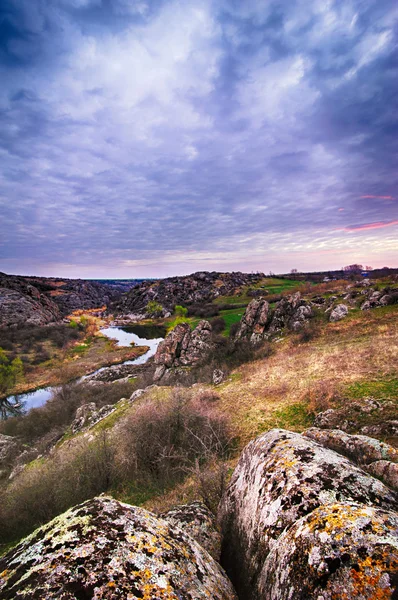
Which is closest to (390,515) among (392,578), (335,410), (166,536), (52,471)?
(392,578)

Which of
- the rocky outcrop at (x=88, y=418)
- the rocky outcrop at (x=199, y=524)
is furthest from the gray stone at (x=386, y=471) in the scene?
the rocky outcrop at (x=88, y=418)

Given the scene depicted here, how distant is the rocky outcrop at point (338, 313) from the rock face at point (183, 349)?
18.0 m

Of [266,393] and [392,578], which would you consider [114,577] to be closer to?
[392,578]

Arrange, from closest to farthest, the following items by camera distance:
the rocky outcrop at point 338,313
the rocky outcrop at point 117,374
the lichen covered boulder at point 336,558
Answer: the lichen covered boulder at point 336,558, the rocky outcrop at point 338,313, the rocky outcrop at point 117,374

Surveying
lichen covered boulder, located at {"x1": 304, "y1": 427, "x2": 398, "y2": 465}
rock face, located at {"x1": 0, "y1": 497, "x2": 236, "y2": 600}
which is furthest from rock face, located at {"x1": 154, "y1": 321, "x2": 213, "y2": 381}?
rock face, located at {"x1": 0, "y1": 497, "x2": 236, "y2": 600}

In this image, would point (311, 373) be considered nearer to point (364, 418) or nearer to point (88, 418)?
point (364, 418)

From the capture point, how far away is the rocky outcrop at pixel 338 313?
3594cm

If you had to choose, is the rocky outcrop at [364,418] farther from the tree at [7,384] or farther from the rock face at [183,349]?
the tree at [7,384]

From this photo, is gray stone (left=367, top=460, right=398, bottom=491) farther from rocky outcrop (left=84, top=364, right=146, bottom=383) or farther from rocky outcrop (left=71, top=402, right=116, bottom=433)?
rocky outcrop (left=84, top=364, right=146, bottom=383)

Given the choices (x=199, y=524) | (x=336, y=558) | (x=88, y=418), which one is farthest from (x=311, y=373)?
(x=88, y=418)

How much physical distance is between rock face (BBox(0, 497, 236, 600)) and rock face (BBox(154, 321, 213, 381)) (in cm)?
3581

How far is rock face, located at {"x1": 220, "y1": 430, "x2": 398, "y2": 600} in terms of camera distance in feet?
11.6

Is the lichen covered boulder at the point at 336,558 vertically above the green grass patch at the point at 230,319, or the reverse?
the lichen covered boulder at the point at 336,558

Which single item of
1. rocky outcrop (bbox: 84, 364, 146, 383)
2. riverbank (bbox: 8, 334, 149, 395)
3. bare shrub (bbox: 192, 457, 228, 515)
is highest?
bare shrub (bbox: 192, 457, 228, 515)
